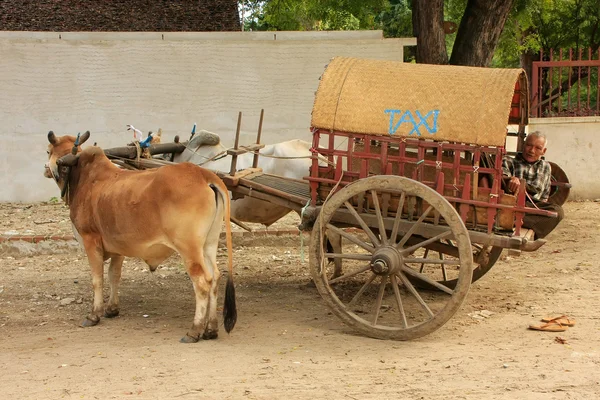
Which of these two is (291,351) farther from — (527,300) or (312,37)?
(312,37)

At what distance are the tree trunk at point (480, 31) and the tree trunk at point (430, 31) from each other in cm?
22

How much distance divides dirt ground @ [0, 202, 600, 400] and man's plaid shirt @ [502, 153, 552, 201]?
102cm

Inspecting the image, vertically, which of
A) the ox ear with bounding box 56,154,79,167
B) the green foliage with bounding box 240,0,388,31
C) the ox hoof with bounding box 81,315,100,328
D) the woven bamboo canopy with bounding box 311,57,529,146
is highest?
the green foliage with bounding box 240,0,388,31

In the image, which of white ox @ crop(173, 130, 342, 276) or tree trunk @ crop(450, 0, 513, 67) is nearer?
white ox @ crop(173, 130, 342, 276)

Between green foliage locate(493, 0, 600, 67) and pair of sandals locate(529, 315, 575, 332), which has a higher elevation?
green foliage locate(493, 0, 600, 67)

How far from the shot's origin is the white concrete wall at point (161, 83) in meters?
12.1

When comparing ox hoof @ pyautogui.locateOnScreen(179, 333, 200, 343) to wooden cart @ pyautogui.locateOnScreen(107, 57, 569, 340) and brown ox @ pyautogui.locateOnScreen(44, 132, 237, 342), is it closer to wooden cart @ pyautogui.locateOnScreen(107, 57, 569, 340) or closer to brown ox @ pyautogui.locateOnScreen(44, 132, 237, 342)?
brown ox @ pyautogui.locateOnScreen(44, 132, 237, 342)

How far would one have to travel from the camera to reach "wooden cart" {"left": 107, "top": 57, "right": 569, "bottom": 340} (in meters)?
5.45

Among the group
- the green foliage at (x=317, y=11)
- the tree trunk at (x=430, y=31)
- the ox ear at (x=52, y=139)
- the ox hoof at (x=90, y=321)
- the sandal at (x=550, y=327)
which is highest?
the green foliage at (x=317, y=11)

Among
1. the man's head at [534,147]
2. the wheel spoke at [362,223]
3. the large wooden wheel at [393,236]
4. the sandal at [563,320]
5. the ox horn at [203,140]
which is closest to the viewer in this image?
the large wooden wheel at [393,236]

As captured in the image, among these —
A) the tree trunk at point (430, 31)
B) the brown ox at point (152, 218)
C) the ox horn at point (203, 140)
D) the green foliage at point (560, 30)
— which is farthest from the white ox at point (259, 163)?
the green foliage at point (560, 30)

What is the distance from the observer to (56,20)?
1752 centimetres

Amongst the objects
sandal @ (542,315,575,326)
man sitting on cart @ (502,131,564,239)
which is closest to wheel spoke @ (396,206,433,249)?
man sitting on cart @ (502,131,564,239)

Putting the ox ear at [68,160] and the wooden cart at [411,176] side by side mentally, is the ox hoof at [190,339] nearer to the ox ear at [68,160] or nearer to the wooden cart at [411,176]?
the wooden cart at [411,176]
